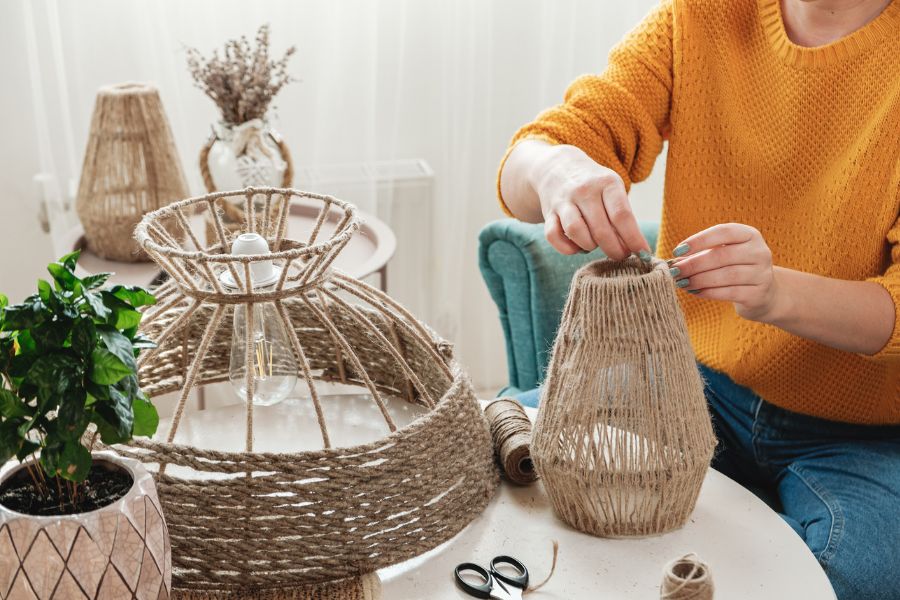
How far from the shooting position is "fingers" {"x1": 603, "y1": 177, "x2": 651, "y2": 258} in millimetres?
879

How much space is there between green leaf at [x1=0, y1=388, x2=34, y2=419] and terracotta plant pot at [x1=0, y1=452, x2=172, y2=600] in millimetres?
67

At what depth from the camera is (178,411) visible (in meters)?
0.84

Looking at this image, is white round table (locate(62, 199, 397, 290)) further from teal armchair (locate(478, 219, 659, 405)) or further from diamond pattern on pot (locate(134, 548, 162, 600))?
diamond pattern on pot (locate(134, 548, 162, 600))

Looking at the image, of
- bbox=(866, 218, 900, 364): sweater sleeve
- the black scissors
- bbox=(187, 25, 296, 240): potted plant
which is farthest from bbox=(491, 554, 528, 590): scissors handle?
bbox=(187, 25, 296, 240): potted plant

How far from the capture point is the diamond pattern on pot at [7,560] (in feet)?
2.13

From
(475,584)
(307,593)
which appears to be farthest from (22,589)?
(475,584)

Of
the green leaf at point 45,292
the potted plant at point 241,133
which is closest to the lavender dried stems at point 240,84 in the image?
the potted plant at point 241,133

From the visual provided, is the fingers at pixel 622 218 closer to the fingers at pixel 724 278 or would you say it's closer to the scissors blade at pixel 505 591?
the fingers at pixel 724 278

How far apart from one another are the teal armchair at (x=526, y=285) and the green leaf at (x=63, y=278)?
85 cm

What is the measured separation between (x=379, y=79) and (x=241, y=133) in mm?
564

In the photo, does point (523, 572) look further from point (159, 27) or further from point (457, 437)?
point (159, 27)

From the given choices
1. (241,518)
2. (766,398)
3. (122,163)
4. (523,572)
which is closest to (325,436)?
(241,518)

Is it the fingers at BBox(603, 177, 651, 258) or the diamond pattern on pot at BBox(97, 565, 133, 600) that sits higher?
the fingers at BBox(603, 177, 651, 258)

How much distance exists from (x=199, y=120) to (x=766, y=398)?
1.23 metres
